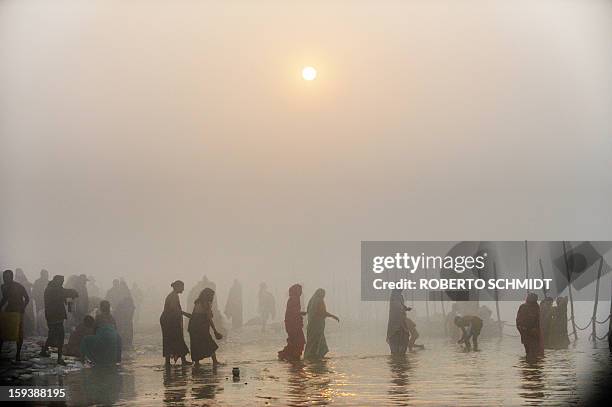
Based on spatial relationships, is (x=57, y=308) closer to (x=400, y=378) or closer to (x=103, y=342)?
(x=103, y=342)

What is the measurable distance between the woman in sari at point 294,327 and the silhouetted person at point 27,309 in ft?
4.80

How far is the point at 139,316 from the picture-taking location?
407 centimetres

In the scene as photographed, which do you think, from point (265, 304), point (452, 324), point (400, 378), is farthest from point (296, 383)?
point (452, 324)

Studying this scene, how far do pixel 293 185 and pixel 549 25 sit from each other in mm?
1834

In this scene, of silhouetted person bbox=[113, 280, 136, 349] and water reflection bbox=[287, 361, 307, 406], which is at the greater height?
silhouetted person bbox=[113, 280, 136, 349]

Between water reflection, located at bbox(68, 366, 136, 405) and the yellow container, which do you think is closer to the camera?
water reflection, located at bbox(68, 366, 136, 405)

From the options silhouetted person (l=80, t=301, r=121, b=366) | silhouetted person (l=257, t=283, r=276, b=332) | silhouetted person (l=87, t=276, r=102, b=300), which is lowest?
silhouetted person (l=80, t=301, r=121, b=366)

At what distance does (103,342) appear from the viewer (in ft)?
13.4

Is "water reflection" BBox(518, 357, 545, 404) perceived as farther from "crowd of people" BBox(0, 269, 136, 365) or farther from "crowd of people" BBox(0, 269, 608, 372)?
"crowd of people" BBox(0, 269, 136, 365)

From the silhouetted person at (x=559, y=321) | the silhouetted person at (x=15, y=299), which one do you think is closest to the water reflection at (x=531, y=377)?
the silhouetted person at (x=559, y=321)

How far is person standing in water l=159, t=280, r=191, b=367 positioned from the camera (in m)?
4.05

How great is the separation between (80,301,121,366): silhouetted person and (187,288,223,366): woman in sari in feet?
1.42

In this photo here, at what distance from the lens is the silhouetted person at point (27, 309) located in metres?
4.12

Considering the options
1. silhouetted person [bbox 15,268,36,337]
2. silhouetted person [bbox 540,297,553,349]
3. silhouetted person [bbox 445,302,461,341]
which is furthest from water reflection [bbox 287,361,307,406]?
silhouetted person [bbox 15,268,36,337]
